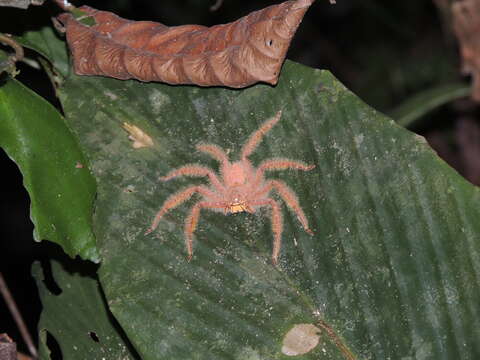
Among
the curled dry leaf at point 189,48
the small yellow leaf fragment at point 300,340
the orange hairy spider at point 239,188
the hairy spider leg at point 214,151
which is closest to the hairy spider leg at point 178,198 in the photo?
the orange hairy spider at point 239,188

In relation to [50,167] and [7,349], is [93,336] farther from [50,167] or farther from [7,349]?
[50,167]

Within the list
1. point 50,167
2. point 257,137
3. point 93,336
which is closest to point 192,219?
point 257,137

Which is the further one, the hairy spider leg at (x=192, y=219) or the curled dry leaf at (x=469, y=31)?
the curled dry leaf at (x=469, y=31)

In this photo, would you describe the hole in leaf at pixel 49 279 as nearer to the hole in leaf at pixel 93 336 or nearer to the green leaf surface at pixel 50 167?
the hole in leaf at pixel 93 336

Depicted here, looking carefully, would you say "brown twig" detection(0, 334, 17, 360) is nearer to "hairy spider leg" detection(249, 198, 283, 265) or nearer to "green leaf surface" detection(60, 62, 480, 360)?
"green leaf surface" detection(60, 62, 480, 360)

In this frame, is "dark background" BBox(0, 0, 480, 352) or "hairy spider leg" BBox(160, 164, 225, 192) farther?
"dark background" BBox(0, 0, 480, 352)

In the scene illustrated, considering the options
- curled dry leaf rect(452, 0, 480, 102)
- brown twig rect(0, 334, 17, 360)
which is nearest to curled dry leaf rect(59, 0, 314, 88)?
brown twig rect(0, 334, 17, 360)

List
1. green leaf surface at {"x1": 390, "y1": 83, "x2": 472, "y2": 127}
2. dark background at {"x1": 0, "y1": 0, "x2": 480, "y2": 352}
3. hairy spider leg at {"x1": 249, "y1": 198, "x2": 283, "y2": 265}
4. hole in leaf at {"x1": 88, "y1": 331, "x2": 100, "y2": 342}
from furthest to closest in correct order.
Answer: dark background at {"x1": 0, "y1": 0, "x2": 480, "y2": 352} < green leaf surface at {"x1": 390, "y1": 83, "x2": 472, "y2": 127} < hole in leaf at {"x1": 88, "y1": 331, "x2": 100, "y2": 342} < hairy spider leg at {"x1": 249, "y1": 198, "x2": 283, "y2": 265}
